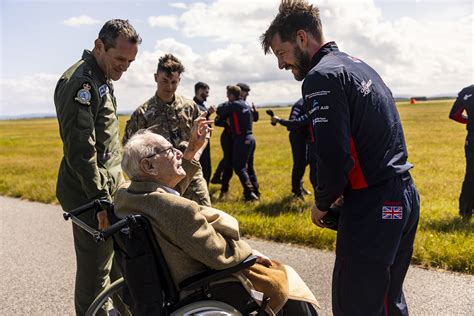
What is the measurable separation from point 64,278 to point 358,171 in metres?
3.58

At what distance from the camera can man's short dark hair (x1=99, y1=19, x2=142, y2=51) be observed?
3.30m

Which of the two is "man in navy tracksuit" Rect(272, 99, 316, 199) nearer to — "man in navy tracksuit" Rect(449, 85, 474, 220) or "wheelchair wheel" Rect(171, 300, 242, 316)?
"man in navy tracksuit" Rect(449, 85, 474, 220)

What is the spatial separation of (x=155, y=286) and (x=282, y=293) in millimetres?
723

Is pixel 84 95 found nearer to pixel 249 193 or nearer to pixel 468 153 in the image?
pixel 468 153

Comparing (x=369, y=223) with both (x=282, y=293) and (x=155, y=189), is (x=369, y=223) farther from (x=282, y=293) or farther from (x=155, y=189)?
(x=155, y=189)

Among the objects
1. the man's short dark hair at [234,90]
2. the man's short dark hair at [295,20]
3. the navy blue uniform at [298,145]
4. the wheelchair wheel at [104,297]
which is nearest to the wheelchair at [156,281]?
the wheelchair wheel at [104,297]

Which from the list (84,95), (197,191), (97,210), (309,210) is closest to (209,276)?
(97,210)

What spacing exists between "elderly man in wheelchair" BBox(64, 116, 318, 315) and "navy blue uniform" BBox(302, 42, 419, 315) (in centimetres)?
45

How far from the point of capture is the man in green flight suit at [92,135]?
3.06 meters

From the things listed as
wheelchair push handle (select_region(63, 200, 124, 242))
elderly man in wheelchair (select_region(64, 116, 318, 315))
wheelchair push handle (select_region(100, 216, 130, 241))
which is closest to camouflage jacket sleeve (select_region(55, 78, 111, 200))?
wheelchair push handle (select_region(63, 200, 124, 242))

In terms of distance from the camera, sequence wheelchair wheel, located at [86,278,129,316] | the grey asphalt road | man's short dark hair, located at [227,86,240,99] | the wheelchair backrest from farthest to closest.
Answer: man's short dark hair, located at [227,86,240,99], the grey asphalt road, wheelchair wheel, located at [86,278,129,316], the wheelchair backrest

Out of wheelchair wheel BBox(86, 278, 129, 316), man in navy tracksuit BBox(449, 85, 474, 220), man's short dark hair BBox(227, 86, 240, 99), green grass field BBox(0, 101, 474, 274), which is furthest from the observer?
man's short dark hair BBox(227, 86, 240, 99)

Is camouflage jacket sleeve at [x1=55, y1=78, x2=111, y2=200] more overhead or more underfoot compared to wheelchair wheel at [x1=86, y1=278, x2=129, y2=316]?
more overhead

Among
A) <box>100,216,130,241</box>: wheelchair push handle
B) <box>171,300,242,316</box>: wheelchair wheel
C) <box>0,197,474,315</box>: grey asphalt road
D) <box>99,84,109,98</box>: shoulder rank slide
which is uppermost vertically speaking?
<box>99,84,109,98</box>: shoulder rank slide
